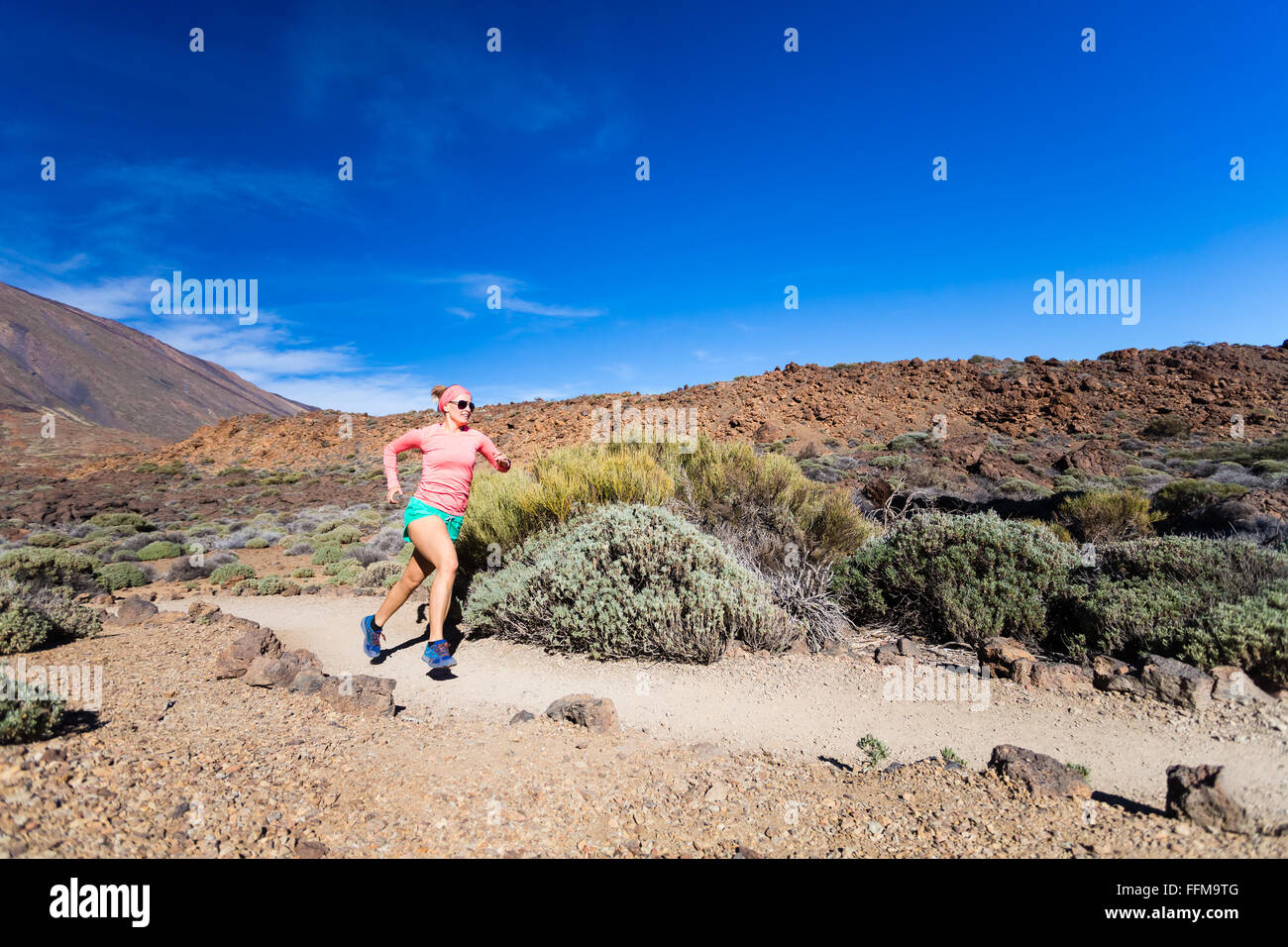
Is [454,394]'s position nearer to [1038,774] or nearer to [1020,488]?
[1038,774]

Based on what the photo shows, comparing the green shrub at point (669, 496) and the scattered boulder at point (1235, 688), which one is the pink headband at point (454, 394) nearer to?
the green shrub at point (669, 496)

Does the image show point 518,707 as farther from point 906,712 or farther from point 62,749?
point 906,712

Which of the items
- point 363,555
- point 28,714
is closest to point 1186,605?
point 28,714

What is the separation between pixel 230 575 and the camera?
30.6ft

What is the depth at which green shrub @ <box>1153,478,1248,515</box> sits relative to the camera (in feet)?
35.8

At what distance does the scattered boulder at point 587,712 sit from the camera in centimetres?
352

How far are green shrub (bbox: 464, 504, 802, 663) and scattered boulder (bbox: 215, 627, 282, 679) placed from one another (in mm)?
1504

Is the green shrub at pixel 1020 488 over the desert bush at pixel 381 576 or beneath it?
over

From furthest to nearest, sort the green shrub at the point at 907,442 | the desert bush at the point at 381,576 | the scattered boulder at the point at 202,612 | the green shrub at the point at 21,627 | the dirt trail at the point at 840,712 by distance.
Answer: the green shrub at the point at 907,442 → the desert bush at the point at 381,576 → the scattered boulder at the point at 202,612 → the green shrub at the point at 21,627 → the dirt trail at the point at 840,712

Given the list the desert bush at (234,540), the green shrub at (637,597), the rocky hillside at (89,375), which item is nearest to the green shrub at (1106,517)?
the green shrub at (637,597)

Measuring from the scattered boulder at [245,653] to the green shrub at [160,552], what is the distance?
1004cm
